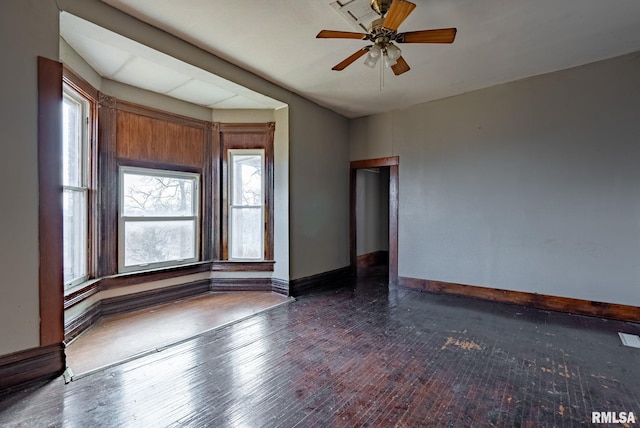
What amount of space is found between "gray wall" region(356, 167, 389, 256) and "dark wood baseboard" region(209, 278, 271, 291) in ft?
7.91

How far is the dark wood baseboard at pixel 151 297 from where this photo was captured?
12.1 feet

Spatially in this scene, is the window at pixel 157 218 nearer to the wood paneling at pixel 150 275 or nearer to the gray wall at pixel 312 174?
the wood paneling at pixel 150 275

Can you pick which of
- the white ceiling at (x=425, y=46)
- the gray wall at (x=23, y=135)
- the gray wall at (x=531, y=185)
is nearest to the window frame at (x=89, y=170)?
the white ceiling at (x=425, y=46)

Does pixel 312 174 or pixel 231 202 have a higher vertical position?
pixel 312 174

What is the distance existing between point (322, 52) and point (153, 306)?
12.8 ft

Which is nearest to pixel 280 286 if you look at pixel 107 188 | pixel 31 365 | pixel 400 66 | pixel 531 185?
pixel 107 188

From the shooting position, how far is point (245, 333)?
320cm

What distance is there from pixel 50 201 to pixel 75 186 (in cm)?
117

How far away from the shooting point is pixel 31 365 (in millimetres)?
2205

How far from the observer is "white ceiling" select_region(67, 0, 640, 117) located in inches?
102

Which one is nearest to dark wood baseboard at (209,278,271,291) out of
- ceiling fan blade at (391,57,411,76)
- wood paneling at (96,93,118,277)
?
wood paneling at (96,93,118,277)

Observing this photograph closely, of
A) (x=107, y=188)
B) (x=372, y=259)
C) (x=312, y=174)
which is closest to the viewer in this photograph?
(x=107, y=188)

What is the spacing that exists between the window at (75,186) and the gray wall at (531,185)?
14.7ft

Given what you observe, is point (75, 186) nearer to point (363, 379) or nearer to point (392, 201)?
point (363, 379)
